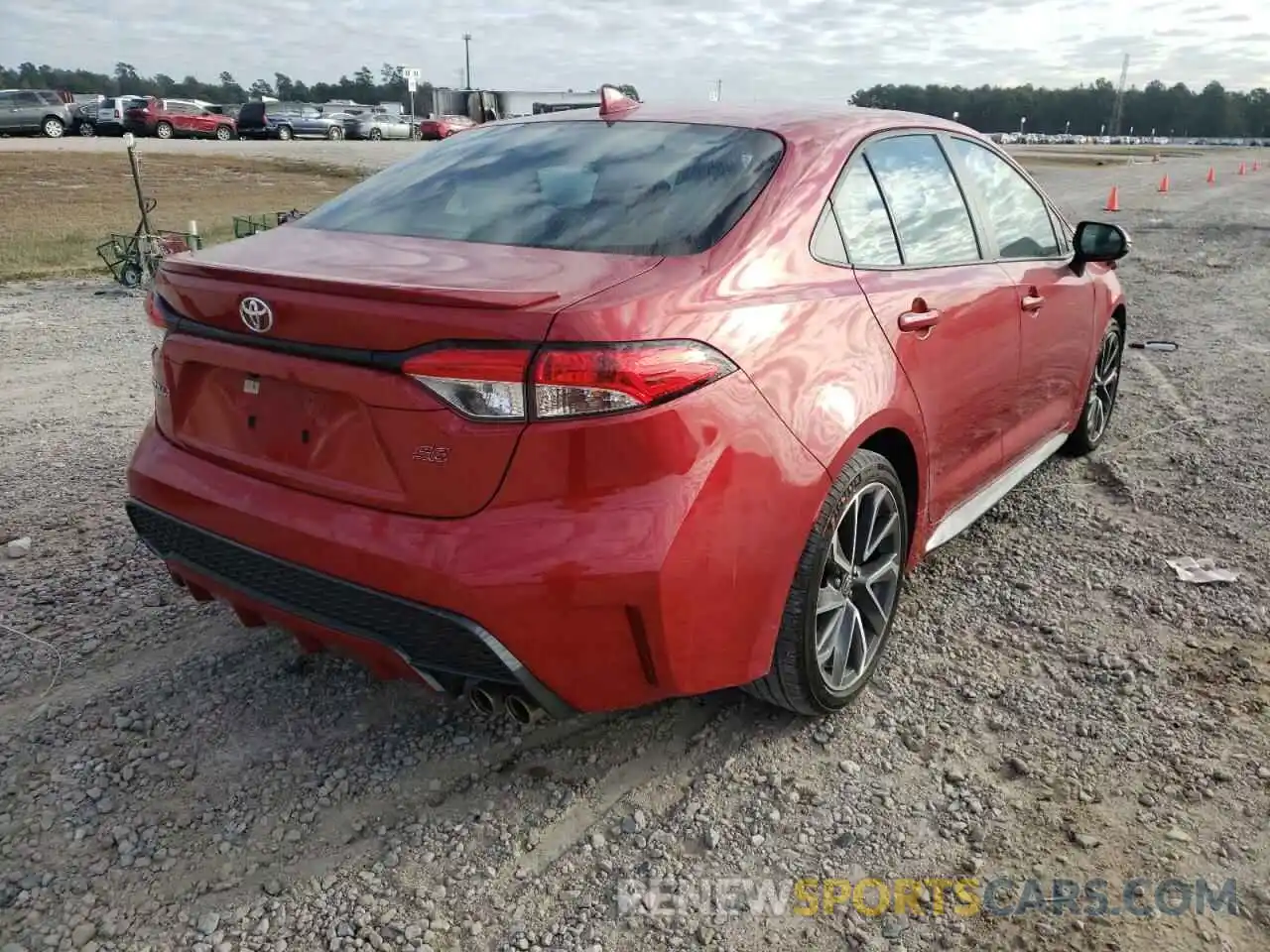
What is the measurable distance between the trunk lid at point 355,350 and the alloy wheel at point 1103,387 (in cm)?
349

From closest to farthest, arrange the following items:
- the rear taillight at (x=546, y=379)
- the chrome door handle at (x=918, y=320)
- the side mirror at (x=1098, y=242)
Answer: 1. the rear taillight at (x=546, y=379)
2. the chrome door handle at (x=918, y=320)
3. the side mirror at (x=1098, y=242)

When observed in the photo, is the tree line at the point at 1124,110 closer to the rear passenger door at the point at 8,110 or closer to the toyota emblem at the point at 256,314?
the rear passenger door at the point at 8,110

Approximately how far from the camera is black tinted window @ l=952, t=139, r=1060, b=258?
3.70m

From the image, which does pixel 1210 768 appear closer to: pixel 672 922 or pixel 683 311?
pixel 672 922

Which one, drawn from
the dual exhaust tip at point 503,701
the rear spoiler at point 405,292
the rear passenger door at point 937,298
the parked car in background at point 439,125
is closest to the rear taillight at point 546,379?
the rear spoiler at point 405,292

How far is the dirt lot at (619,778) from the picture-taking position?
87.2 inches

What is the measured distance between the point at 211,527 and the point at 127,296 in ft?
27.2

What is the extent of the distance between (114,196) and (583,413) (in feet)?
67.6

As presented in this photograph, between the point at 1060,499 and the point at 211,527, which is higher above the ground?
the point at 211,527

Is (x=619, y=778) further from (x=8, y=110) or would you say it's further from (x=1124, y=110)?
(x=1124, y=110)

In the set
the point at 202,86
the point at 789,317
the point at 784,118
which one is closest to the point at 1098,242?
the point at 784,118

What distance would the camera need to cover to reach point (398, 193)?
10.1 ft

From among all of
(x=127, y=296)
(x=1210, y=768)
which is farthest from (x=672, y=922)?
(x=127, y=296)

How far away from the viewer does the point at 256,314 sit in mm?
2330
